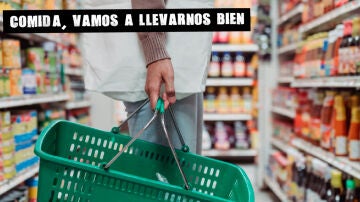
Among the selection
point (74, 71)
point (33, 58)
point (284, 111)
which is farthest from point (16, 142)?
point (284, 111)

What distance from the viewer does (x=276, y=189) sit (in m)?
3.93

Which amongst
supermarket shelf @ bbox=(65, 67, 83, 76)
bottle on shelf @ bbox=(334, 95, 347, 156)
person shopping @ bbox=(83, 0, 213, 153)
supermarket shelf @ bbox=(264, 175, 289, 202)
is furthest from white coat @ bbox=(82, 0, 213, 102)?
supermarket shelf @ bbox=(65, 67, 83, 76)

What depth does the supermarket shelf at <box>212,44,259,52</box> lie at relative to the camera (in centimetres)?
495

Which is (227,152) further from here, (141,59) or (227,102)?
(141,59)

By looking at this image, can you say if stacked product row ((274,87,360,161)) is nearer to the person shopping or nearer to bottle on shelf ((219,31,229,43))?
the person shopping

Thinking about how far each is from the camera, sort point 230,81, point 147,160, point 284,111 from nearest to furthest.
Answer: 1. point 147,160
2. point 284,111
3. point 230,81

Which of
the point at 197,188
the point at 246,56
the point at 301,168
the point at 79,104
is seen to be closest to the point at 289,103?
the point at 301,168

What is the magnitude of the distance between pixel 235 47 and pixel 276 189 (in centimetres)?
168

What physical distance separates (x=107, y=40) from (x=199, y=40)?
0.93 ft

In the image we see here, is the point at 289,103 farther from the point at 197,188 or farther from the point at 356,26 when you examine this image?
the point at 197,188

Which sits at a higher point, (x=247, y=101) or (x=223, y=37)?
(x=223, y=37)

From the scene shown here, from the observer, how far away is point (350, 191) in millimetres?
2348

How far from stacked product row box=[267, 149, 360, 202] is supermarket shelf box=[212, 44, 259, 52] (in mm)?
1362

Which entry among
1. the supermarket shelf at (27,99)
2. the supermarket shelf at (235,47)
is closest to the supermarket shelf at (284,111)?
the supermarket shelf at (235,47)
